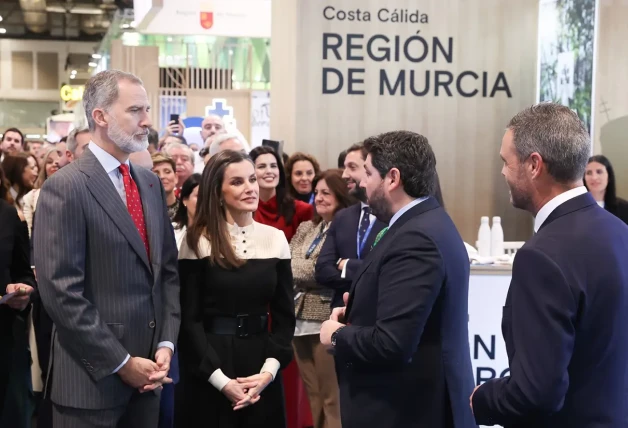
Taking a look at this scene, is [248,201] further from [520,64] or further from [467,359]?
[520,64]

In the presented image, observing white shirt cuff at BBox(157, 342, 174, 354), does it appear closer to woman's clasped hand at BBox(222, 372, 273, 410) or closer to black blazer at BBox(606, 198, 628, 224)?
woman's clasped hand at BBox(222, 372, 273, 410)

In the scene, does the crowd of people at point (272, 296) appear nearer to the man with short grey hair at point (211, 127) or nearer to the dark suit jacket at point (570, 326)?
the dark suit jacket at point (570, 326)

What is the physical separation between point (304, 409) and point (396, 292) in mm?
2934

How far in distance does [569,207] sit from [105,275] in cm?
139

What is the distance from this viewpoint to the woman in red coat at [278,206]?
4621mm

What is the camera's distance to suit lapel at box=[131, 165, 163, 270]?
2.68 meters

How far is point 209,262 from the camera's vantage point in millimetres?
3061

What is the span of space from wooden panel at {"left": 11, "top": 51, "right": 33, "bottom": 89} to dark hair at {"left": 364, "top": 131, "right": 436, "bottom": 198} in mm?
28181

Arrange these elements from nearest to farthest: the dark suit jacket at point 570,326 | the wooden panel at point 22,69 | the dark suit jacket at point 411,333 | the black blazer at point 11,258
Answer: the dark suit jacket at point 570,326 → the dark suit jacket at point 411,333 → the black blazer at point 11,258 → the wooden panel at point 22,69

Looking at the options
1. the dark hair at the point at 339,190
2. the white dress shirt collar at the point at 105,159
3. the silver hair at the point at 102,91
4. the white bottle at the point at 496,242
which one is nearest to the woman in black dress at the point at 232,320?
the white dress shirt collar at the point at 105,159

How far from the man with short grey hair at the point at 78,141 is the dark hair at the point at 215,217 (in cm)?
153

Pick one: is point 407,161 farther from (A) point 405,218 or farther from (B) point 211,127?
(B) point 211,127

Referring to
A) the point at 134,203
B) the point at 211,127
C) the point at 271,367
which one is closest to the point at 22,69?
the point at 211,127

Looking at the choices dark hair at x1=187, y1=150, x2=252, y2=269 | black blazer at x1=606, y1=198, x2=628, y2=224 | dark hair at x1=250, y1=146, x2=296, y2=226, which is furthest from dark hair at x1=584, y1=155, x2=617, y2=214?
dark hair at x1=187, y1=150, x2=252, y2=269
